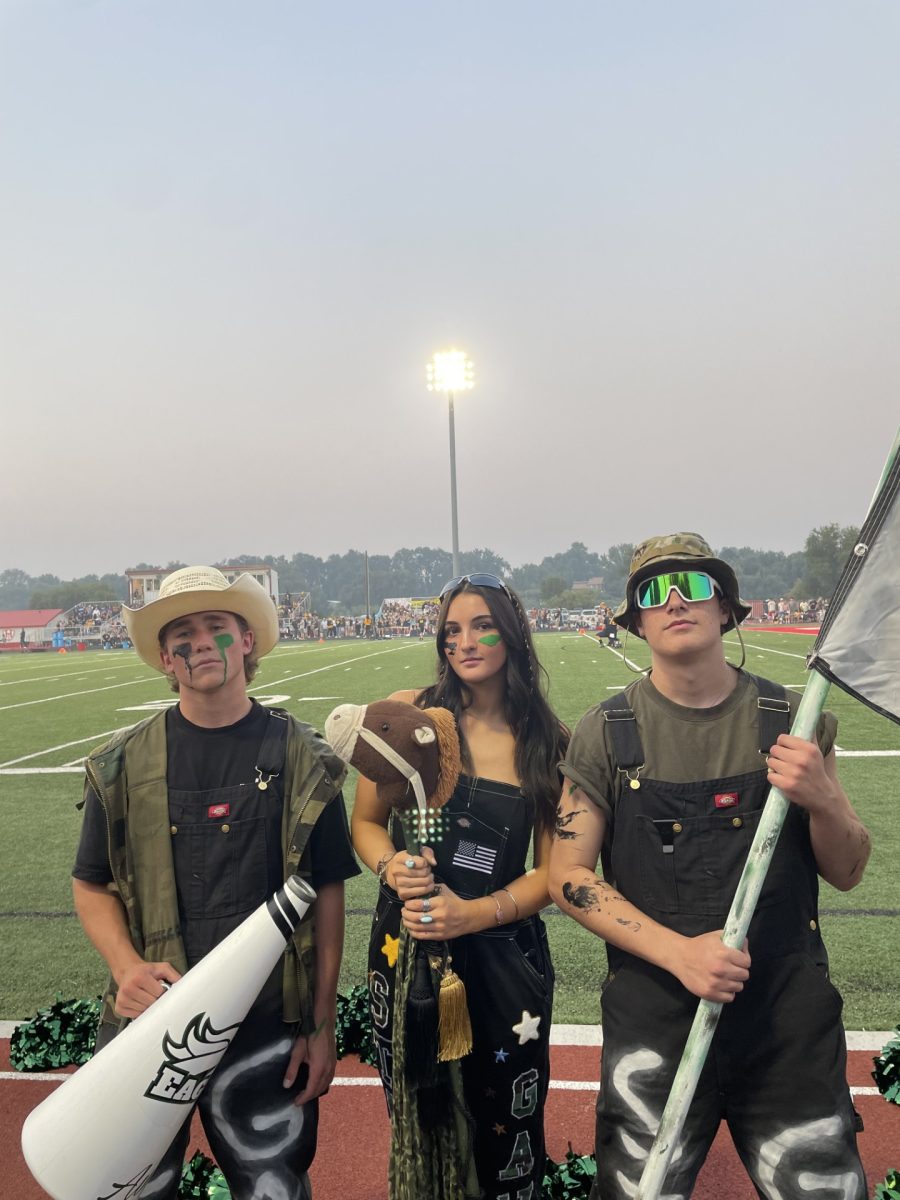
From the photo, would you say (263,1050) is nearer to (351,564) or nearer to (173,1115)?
(173,1115)

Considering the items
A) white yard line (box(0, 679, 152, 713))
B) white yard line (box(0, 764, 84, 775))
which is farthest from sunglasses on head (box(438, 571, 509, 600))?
white yard line (box(0, 679, 152, 713))

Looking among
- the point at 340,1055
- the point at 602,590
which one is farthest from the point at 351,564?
the point at 340,1055

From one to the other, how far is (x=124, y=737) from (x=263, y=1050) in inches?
37.1

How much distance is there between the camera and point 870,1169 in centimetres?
323

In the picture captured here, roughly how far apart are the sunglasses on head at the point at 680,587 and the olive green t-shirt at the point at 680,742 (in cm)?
25

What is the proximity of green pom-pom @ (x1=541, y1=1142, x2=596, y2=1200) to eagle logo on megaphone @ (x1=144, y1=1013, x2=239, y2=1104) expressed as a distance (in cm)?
155

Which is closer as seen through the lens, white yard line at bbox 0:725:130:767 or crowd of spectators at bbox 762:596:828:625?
white yard line at bbox 0:725:130:767

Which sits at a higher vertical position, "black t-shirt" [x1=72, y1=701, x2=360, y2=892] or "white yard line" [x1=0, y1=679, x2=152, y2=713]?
"black t-shirt" [x1=72, y1=701, x2=360, y2=892]

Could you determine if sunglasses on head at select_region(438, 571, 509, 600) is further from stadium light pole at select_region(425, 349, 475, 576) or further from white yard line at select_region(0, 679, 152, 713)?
stadium light pole at select_region(425, 349, 475, 576)

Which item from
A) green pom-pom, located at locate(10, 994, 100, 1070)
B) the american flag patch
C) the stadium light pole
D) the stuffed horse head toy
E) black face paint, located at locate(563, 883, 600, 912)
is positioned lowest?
green pom-pom, located at locate(10, 994, 100, 1070)

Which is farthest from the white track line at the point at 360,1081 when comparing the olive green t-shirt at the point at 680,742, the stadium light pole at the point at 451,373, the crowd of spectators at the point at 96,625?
the crowd of spectators at the point at 96,625

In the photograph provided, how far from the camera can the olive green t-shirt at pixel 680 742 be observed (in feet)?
7.27

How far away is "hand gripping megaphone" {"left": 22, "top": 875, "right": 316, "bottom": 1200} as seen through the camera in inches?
76.3

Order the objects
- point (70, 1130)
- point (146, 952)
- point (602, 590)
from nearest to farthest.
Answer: point (70, 1130) → point (146, 952) → point (602, 590)
